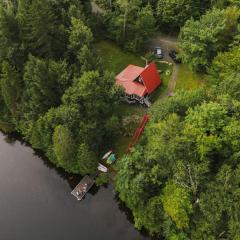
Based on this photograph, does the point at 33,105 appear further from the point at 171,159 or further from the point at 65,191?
the point at 171,159

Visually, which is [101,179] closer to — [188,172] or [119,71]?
[188,172]

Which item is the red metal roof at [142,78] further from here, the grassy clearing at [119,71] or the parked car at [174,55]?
the parked car at [174,55]

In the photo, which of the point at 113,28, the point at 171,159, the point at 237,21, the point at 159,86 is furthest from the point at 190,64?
the point at 171,159

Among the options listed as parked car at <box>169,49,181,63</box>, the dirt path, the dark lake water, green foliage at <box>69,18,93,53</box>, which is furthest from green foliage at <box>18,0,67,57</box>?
parked car at <box>169,49,181,63</box>

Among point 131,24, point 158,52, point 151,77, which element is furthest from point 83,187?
point 131,24

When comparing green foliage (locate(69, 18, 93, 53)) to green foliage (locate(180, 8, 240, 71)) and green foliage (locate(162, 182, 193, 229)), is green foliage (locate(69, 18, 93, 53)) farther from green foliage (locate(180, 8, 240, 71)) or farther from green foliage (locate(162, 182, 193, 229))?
green foliage (locate(162, 182, 193, 229))
